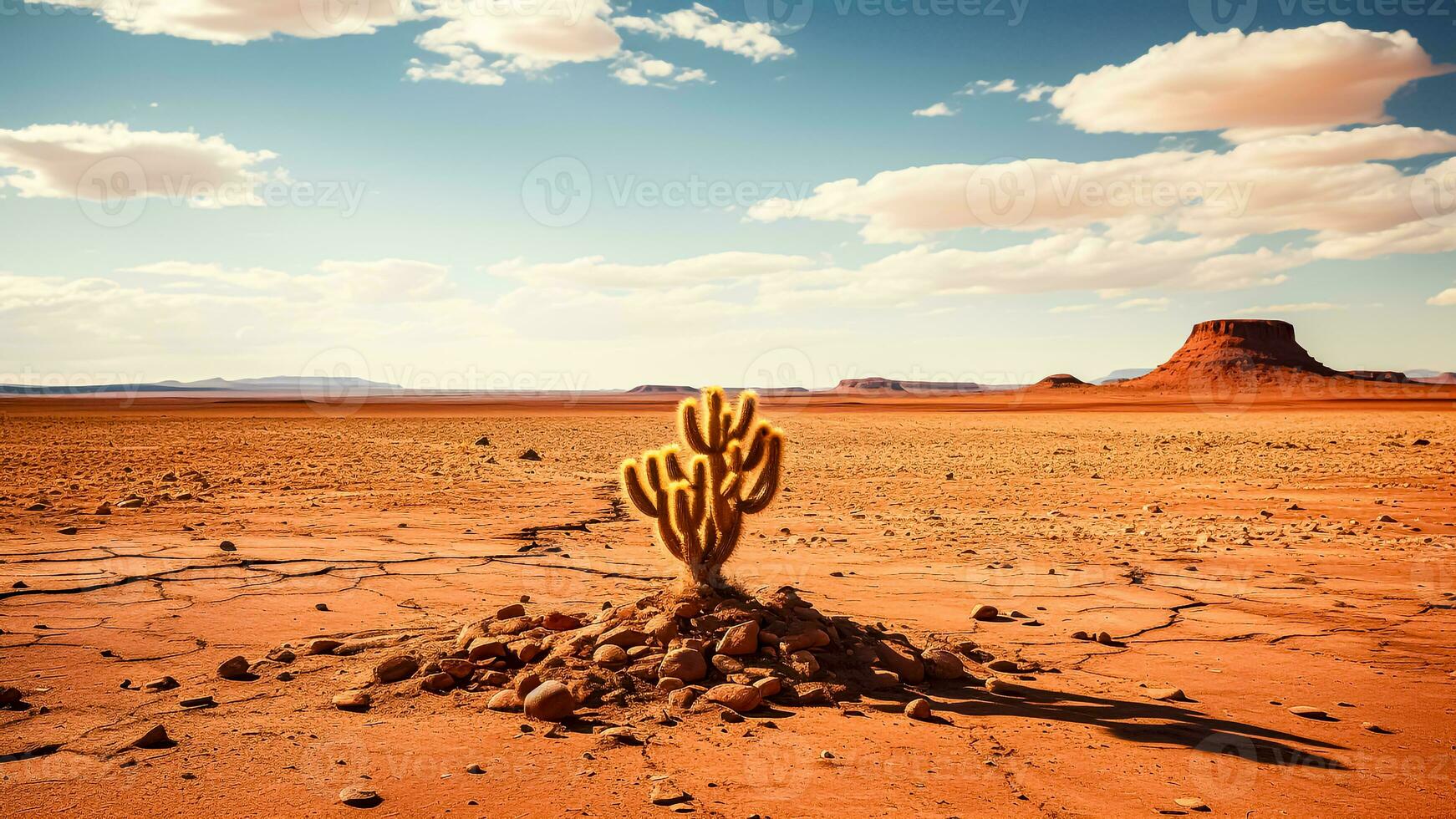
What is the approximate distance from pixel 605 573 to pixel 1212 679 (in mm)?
5799

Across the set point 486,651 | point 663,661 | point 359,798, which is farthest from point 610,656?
point 359,798

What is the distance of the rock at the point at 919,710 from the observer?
484cm

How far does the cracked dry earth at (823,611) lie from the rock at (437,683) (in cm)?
12

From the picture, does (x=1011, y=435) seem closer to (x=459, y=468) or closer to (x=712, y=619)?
(x=459, y=468)

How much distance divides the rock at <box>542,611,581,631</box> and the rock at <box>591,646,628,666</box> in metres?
0.84

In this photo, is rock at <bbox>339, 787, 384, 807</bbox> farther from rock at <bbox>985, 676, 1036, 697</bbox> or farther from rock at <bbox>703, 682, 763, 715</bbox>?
rock at <bbox>985, 676, 1036, 697</bbox>

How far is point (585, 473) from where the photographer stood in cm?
1981

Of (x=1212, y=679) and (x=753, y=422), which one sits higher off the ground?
(x=753, y=422)

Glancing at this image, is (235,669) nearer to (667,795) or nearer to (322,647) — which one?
(322,647)

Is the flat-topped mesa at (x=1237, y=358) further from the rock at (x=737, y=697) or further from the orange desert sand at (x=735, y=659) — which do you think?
the rock at (x=737, y=697)

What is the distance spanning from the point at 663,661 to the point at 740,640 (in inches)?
20.4

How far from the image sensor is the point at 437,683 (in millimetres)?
5234

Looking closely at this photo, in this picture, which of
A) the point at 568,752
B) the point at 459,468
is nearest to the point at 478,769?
the point at 568,752

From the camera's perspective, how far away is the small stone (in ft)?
16.2
